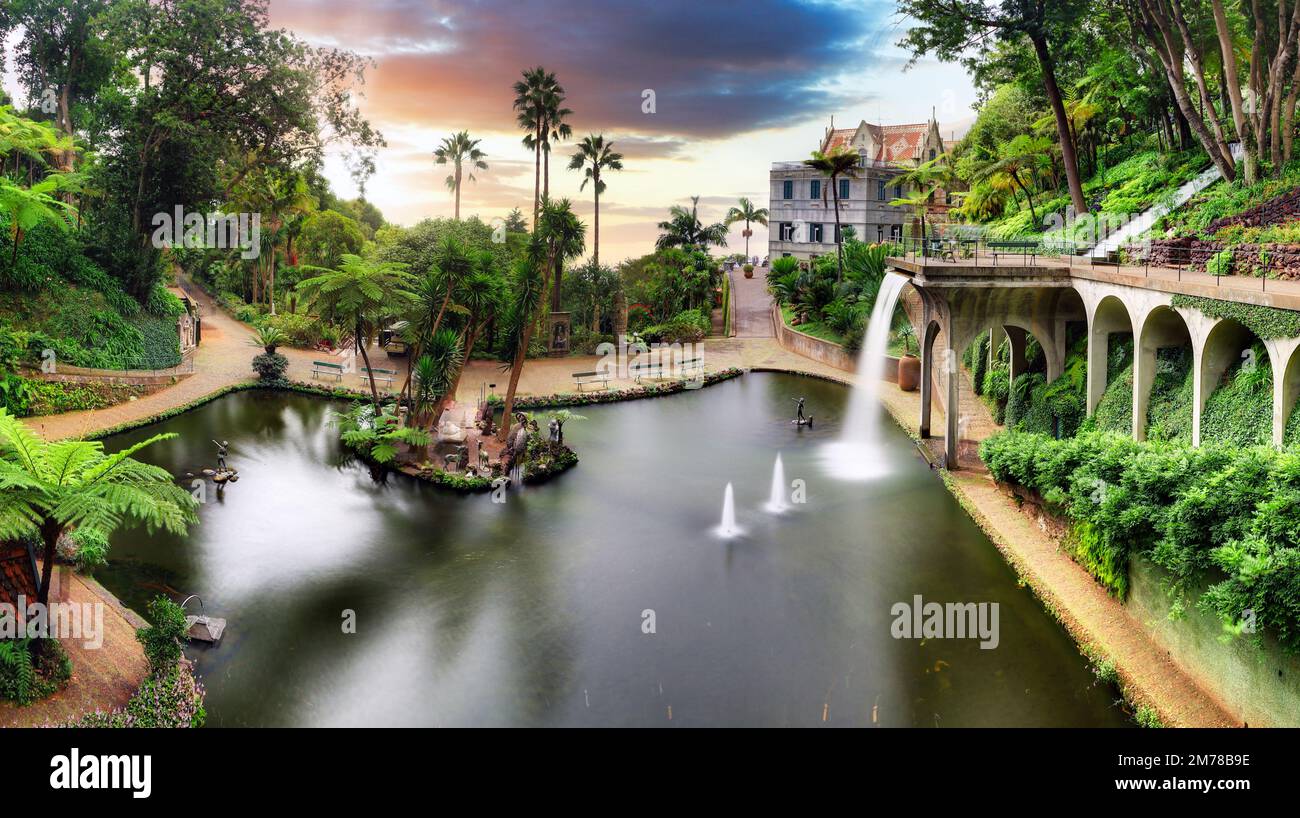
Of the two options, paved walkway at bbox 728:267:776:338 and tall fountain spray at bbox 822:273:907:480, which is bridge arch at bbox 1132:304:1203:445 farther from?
paved walkway at bbox 728:267:776:338

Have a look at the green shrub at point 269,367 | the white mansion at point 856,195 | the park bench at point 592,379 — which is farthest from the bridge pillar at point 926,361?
the white mansion at point 856,195

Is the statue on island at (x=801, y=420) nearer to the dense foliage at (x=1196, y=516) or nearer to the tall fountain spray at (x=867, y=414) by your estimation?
the tall fountain spray at (x=867, y=414)

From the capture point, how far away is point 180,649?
48.2ft

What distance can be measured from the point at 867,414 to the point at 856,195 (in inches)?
1546

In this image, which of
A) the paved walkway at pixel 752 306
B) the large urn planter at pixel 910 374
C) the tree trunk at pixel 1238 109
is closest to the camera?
the tree trunk at pixel 1238 109

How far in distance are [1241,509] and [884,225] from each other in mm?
59672

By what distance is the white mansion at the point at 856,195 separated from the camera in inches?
2741

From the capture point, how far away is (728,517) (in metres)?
22.8

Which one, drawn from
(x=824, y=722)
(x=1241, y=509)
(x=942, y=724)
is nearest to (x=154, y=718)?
(x=824, y=722)

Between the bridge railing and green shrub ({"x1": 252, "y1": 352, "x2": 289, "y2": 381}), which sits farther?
green shrub ({"x1": 252, "y1": 352, "x2": 289, "y2": 381})

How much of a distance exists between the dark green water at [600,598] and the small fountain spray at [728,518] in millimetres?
310

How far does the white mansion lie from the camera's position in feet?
228

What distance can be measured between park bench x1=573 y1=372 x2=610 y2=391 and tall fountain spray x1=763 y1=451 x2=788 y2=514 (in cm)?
1223

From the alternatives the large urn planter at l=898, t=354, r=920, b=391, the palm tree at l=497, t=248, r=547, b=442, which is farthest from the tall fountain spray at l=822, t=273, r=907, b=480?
the palm tree at l=497, t=248, r=547, b=442
